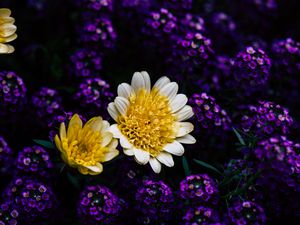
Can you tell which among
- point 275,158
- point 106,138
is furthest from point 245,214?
point 106,138

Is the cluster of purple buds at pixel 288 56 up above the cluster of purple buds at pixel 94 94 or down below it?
above

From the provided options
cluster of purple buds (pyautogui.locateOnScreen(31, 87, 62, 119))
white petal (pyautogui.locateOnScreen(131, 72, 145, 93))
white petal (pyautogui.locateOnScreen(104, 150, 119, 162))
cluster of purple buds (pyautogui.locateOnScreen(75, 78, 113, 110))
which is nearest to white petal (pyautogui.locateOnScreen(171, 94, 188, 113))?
white petal (pyautogui.locateOnScreen(131, 72, 145, 93))

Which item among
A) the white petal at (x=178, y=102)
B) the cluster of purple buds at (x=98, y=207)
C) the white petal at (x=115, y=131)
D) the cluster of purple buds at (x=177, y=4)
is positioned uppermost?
the cluster of purple buds at (x=177, y=4)

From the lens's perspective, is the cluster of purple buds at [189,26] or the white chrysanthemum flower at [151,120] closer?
the white chrysanthemum flower at [151,120]

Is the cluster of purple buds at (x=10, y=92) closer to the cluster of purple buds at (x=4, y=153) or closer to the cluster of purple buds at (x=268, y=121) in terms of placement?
the cluster of purple buds at (x=4, y=153)

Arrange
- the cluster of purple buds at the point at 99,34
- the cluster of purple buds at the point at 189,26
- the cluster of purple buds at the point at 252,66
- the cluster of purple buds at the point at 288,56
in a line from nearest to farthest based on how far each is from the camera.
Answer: the cluster of purple buds at the point at 252,66
the cluster of purple buds at the point at 99,34
the cluster of purple buds at the point at 288,56
the cluster of purple buds at the point at 189,26

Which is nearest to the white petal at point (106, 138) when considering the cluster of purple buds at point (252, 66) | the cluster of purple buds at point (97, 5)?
the cluster of purple buds at point (252, 66)

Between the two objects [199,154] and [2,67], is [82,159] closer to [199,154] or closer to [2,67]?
[199,154]
